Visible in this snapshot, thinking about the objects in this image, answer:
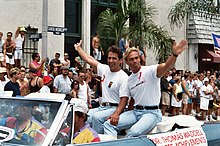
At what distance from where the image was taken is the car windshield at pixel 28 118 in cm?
453

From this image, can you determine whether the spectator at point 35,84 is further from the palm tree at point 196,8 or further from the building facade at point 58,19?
the palm tree at point 196,8

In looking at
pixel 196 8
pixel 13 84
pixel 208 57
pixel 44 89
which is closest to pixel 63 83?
pixel 44 89

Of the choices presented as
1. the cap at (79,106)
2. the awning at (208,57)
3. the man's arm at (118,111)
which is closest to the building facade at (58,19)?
the awning at (208,57)

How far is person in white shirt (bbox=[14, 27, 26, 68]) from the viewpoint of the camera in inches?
611

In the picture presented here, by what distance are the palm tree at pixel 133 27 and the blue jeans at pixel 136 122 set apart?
13.0 meters

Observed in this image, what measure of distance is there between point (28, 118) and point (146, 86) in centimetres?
192

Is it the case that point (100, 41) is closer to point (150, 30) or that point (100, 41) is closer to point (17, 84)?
point (150, 30)

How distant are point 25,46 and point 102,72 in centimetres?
1083

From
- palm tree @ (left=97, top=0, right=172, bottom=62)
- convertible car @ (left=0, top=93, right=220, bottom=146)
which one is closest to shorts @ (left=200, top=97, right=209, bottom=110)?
palm tree @ (left=97, top=0, right=172, bottom=62)

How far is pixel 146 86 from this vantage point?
6082mm

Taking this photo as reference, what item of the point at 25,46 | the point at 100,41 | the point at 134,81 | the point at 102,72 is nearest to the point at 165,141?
the point at 134,81

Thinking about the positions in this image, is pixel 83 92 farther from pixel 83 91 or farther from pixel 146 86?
pixel 146 86

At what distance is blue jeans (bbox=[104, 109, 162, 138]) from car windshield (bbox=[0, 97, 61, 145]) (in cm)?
137

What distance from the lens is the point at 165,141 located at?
5.08 m
